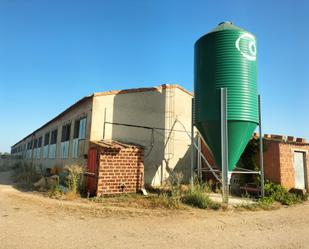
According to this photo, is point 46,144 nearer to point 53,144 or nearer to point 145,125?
point 53,144

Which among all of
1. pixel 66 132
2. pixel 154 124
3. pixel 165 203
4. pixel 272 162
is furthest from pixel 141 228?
pixel 66 132

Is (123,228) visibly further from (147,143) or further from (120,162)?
(147,143)

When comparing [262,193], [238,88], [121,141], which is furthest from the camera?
[121,141]

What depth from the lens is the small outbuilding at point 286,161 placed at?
36.8ft

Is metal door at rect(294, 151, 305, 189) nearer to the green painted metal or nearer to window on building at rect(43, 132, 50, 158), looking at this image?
the green painted metal

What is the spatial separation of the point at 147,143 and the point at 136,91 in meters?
2.75

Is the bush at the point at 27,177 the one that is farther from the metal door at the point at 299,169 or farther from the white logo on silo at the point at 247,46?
the metal door at the point at 299,169

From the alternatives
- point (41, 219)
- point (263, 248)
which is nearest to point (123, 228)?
point (41, 219)

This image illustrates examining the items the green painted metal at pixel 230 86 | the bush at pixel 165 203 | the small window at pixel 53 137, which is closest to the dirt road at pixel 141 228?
the bush at pixel 165 203

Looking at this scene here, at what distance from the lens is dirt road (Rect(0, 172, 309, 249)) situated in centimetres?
484

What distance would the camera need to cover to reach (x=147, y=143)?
41.6 ft

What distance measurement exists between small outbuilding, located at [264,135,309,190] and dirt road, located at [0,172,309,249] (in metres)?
3.30

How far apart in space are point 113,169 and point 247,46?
6.93 metres

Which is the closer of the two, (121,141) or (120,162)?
(120,162)
